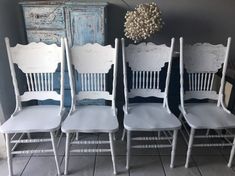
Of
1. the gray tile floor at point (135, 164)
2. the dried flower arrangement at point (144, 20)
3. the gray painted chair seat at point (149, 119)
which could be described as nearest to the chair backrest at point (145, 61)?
the gray painted chair seat at point (149, 119)

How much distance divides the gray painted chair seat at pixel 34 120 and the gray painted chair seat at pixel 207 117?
105cm

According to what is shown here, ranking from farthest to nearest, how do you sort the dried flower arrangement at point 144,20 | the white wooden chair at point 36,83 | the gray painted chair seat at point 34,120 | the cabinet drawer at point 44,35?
the cabinet drawer at point 44,35 → the dried flower arrangement at point 144,20 → the white wooden chair at point 36,83 → the gray painted chair seat at point 34,120

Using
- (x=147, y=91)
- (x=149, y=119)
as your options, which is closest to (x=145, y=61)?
(x=147, y=91)

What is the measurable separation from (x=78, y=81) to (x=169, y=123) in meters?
0.93

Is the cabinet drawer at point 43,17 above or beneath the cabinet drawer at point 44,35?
above

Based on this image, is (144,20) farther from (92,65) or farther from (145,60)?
(92,65)

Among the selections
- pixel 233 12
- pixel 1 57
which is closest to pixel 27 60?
pixel 1 57

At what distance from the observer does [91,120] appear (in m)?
1.76

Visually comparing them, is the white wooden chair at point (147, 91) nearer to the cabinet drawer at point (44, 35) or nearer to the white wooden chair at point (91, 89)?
the white wooden chair at point (91, 89)

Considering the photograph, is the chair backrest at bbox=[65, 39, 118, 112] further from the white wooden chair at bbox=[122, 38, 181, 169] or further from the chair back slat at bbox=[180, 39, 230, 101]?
the chair back slat at bbox=[180, 39, 230, 101]

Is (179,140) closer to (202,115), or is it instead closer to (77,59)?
(202,115)

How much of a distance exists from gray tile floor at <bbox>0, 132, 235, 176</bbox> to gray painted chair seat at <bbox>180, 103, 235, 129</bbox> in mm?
445

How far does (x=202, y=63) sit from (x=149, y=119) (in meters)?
0.68

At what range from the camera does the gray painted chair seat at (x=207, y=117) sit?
1.73 metres
